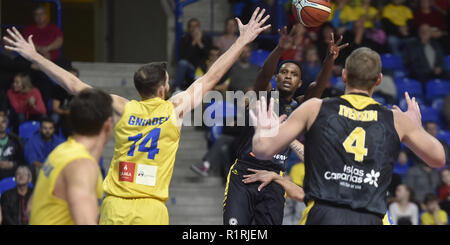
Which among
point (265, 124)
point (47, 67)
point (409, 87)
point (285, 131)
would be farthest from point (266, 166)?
point (409, 87)

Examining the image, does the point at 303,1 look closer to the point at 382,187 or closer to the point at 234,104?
the point at 382,187

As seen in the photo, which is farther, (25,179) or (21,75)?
(21,75)

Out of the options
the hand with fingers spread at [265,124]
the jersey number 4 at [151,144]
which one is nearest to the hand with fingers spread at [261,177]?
the jersey number 4 at [151,144]

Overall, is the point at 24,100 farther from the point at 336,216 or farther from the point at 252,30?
the point at 336,216

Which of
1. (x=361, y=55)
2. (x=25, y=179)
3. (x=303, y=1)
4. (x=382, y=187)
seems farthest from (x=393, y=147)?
(x=25, y=179)

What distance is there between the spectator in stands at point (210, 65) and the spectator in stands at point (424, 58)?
396 centimetres

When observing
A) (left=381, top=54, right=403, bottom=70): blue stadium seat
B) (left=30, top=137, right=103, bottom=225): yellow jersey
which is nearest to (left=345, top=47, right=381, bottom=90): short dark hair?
(left=30, top=137, right=103, bottom=225): yellow jersey

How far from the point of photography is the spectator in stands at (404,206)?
1120cm

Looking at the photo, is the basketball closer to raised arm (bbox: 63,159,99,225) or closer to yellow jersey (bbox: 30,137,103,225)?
yellow jersey (bbox: 30,137,103,225)

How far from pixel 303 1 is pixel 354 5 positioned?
6983 mm

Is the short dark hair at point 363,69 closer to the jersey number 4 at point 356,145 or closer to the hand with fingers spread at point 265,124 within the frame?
the jersey number 4 at point 356,145

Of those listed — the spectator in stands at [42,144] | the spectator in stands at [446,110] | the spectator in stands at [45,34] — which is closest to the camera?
the spectator in stands at [42,144]

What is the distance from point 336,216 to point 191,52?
791cm
